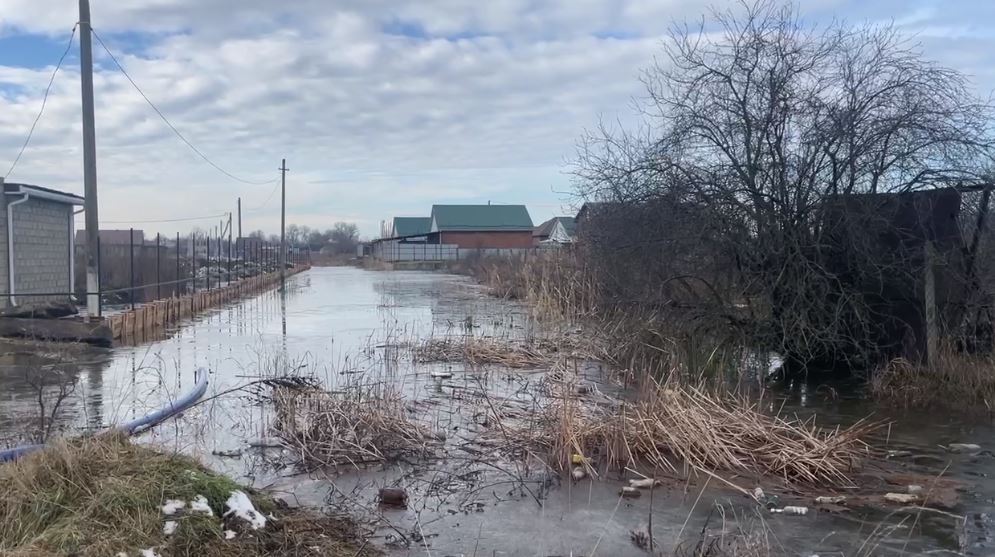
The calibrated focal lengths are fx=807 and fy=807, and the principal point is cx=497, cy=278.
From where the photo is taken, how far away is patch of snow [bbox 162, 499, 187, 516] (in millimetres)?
4477

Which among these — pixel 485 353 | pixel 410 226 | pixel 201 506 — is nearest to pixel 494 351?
pixel 485 353

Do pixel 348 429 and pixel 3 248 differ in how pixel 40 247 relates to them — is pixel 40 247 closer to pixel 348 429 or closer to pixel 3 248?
pixel 3 248

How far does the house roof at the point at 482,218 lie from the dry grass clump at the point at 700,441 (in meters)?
68.4

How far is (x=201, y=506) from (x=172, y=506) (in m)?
0.15

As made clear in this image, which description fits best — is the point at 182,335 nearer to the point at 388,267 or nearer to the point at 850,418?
the point at 850,418

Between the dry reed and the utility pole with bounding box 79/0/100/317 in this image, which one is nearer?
the dry reed

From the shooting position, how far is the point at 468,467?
678 cm

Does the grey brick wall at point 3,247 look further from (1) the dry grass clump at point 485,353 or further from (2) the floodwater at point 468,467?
(1) the dry grass clump at point 485,353

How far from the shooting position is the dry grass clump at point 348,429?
6.89m

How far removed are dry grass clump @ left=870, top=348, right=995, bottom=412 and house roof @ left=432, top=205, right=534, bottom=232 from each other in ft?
215

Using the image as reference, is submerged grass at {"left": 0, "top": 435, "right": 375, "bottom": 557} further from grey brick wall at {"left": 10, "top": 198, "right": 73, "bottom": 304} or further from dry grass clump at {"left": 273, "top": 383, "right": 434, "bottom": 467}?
grey brick wall at {"left": 10, "top": 198, "right": 73, "bottom": 304}

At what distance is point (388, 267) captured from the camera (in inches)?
2478

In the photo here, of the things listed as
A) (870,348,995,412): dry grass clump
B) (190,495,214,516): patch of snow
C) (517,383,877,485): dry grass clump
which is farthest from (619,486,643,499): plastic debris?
(870,348,995,412): dry grass clump

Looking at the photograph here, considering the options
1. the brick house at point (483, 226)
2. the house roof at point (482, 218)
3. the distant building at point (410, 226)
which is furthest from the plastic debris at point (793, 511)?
the distant building at point (410, 226)
